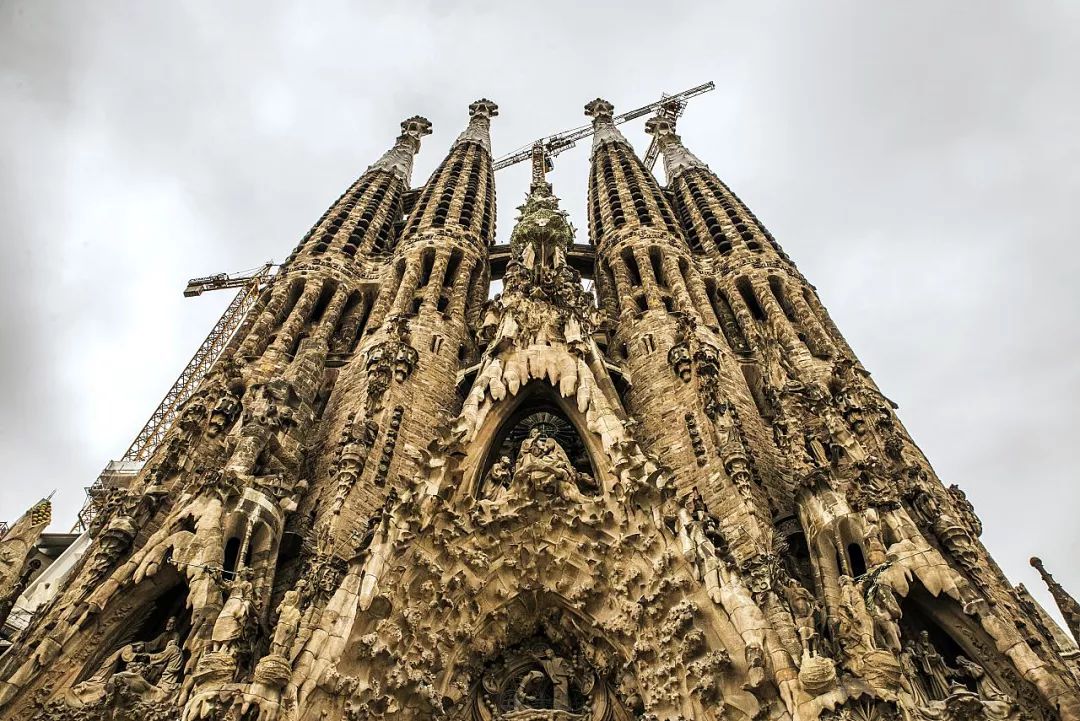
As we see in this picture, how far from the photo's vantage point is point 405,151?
3262 centimetres

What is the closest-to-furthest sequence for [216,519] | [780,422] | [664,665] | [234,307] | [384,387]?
1. [664,665]
2. [216,519]
3. [780,422]
4. [384,387]
5. [234,307]

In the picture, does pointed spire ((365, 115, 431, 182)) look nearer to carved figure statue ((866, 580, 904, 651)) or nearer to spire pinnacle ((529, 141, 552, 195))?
spire pinnacle ((529, 141, 552, 195))

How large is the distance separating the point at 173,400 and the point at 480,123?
18.1 meters

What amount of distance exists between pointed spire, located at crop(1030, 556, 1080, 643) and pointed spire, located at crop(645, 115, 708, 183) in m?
22.8

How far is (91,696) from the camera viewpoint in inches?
355

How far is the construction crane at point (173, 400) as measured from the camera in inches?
899

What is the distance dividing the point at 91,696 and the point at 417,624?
3.85 metres

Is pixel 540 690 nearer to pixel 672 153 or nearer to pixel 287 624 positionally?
pixel 287 624

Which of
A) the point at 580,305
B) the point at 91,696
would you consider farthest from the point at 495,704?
the point at 580,305

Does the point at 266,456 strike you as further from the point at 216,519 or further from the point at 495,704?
the point at 495,704

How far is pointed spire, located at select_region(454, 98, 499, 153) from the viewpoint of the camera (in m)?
33.5

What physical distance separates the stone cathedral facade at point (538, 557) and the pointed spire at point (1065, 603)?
0.37 ft

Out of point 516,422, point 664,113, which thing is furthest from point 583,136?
point 516,422

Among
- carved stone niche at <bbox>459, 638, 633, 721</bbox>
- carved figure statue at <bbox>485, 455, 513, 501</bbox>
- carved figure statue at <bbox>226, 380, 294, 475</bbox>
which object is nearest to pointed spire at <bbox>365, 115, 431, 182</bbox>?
carved figure statue at <bbox>226, 380, 294, 475</bbox>
